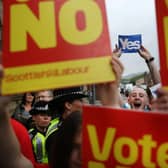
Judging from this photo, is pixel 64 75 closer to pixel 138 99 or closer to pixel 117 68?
pixel 117 68

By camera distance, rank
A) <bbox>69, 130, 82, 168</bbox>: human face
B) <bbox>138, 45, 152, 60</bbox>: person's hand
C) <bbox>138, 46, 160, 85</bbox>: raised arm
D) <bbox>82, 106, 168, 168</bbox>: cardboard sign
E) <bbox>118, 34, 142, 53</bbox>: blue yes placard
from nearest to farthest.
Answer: <bbox>82, 106, 168, 168</bbox>: cardboard sign < <bbox>69, 130, 82, 168</bbox>: human face < <bbox>138, 46, 160, 85</bbox>: raised arm < <bbox>138, 45, 152, 60</bbox>: person's hand < <bbox>118, 34, 142, 53</bbox>: blue yes placard

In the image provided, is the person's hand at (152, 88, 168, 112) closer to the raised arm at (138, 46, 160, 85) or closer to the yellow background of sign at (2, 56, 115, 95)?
the yellow background of sign at (2, 56, 115, 95)

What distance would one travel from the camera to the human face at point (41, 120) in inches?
232

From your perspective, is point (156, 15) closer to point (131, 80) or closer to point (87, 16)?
point (87, 16)

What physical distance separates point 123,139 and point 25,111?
14.1 feet

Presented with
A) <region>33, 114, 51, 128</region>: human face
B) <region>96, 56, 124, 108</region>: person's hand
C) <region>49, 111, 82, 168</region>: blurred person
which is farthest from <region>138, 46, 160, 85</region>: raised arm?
<region>49, 111, 82, 168</region>: blurred person

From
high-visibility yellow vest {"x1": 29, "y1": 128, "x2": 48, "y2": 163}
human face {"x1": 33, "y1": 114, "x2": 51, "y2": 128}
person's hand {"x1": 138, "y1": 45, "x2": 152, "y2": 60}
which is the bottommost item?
high-visibility yellow vest {"x1": 29, "y1": 128, "x2": 48, "y2": 163}

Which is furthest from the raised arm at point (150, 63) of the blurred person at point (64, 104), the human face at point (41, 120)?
the human face at point (41, 120)

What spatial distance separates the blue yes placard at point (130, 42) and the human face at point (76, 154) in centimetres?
277

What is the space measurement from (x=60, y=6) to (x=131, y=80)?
46.5ft

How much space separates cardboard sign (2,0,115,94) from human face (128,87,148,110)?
11.3ft

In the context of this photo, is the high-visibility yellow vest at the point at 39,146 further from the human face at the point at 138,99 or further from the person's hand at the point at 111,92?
the person's hand at the point at 111,92

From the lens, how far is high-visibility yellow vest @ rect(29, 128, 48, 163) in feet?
17.2

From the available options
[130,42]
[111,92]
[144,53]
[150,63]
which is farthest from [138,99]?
[111,92]
